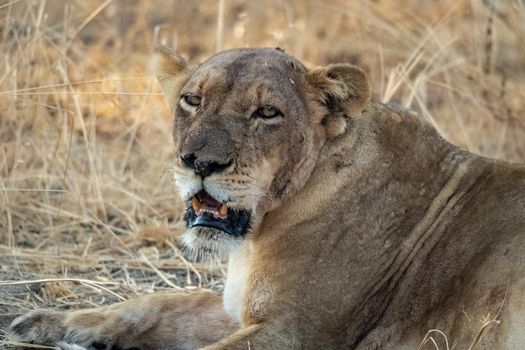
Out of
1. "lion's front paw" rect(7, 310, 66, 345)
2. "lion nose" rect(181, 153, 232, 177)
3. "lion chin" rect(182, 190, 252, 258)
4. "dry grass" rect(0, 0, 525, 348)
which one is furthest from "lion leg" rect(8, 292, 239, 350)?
"lion nose" rect(181, 153, 232, 177)

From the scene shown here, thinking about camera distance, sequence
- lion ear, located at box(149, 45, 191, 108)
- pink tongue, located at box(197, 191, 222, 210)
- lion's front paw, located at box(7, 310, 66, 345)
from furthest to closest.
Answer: lion ear, located at box(149, 45, 191, 108) → lion's front paw, located at box(7, 310, 66, 345) → pink tongue, located at box(197, 191, 222, 210)

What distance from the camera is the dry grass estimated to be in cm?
573

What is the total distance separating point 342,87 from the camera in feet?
14.5

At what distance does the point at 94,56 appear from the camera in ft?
32.3

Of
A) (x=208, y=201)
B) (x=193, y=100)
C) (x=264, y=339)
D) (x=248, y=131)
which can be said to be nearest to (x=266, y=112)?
(x=248, y=131)

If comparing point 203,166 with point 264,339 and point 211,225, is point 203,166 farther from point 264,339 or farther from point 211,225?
point 264,339

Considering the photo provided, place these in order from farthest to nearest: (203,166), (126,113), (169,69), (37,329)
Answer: (126,113) < (169,69) < (37,329) < (203,166)

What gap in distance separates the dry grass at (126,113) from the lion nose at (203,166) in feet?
3.54

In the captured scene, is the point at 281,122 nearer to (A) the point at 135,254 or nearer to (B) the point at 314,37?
(A) the point at 135,254

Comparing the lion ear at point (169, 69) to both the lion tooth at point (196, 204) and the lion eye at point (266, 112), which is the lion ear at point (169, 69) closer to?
the lion eye at point (266, 112)

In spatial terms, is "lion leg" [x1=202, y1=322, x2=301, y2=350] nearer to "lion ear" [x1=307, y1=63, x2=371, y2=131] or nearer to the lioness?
the lioness

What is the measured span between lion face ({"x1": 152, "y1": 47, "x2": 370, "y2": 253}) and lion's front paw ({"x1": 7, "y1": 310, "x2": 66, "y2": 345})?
0.78 metres

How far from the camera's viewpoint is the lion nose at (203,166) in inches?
161

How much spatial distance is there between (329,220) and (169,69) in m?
1.04
